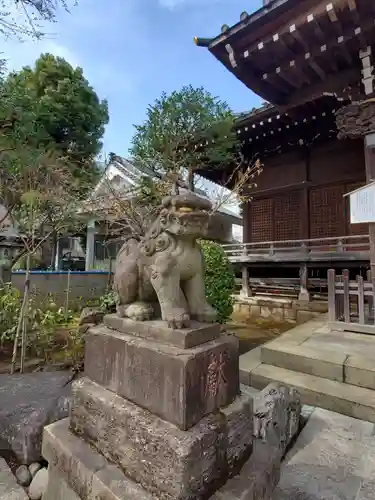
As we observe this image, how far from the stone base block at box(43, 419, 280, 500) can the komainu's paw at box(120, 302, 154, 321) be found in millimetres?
736

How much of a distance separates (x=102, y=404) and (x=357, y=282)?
4.29m

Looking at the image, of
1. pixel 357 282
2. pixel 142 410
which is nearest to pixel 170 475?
pixel 142 410

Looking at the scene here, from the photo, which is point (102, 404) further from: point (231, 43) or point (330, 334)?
point (231, 43)

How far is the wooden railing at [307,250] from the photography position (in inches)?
284

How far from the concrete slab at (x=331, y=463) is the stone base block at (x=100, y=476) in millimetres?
326

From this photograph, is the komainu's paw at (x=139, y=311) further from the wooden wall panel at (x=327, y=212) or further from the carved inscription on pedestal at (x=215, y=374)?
the wooden wall panel at (x=327, y=212)

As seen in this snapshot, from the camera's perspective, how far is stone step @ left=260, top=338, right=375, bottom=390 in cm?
292

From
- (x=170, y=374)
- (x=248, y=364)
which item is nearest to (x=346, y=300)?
(x=248, y=364)

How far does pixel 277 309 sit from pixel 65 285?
6274 millimetres

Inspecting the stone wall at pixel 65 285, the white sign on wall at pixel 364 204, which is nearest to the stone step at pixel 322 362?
the white sign on wall at pixel 364 204

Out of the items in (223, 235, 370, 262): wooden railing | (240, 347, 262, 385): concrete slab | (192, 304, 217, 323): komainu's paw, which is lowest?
(240, 347, 262, 385): concrete slab

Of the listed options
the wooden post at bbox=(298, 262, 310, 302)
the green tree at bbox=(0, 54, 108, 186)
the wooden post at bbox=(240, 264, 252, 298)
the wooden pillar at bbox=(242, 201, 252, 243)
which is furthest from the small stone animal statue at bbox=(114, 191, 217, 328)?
the green tree at bbox=(0, 54, 108, 186)

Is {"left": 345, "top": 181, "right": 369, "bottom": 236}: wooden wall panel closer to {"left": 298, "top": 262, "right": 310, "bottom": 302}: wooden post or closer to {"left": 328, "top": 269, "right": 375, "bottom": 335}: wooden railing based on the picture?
{"left": 298, "top": 262, "right": 310, "bottom": 302}: wooden post

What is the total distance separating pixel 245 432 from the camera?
1.47 m
